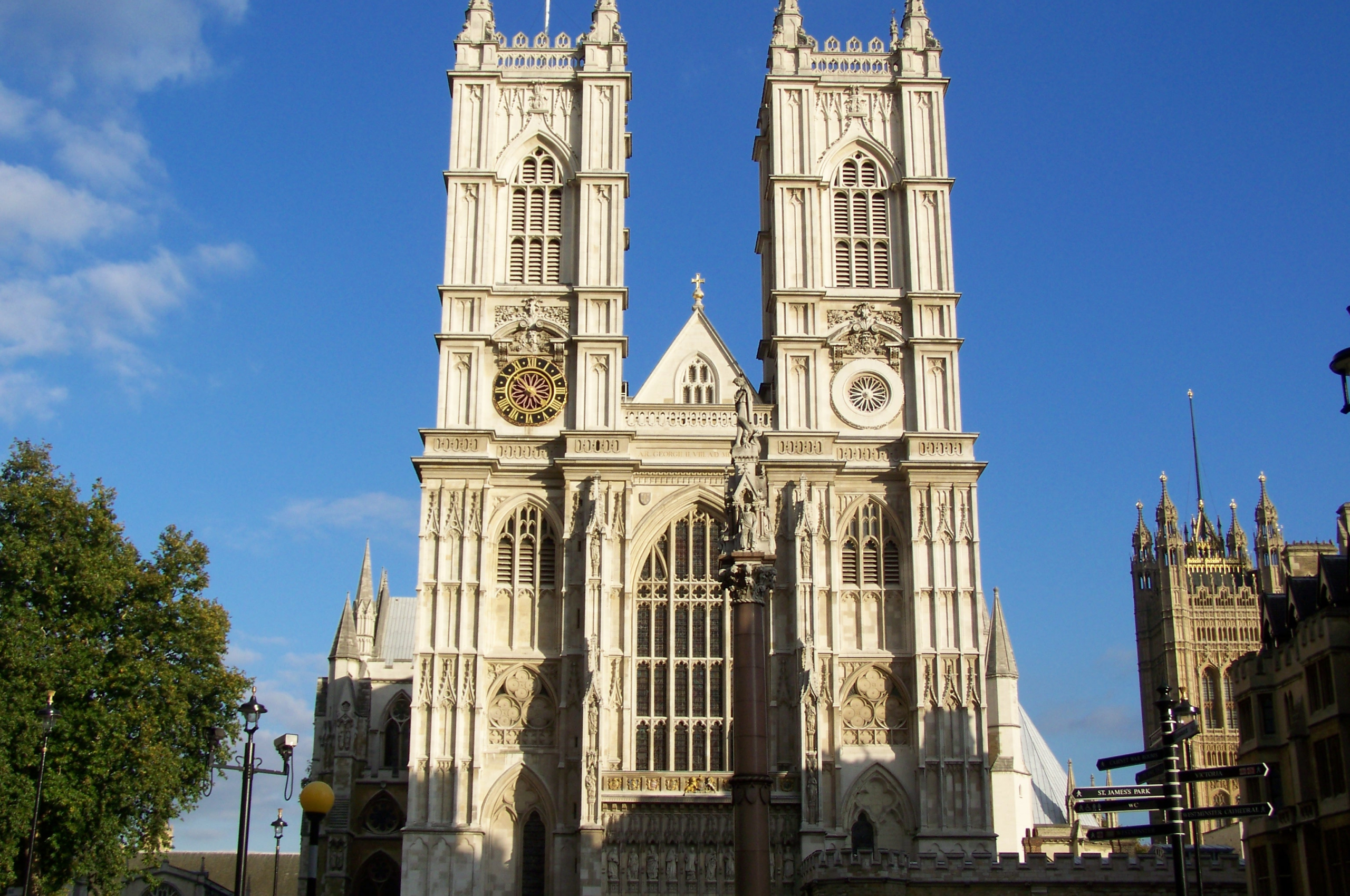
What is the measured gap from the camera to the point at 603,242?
4341 centimetres

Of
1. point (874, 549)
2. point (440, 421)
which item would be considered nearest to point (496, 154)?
point (440, 421)

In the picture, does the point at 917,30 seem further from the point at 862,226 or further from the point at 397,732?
the point at 397,732

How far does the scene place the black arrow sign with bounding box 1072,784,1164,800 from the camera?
720 inches

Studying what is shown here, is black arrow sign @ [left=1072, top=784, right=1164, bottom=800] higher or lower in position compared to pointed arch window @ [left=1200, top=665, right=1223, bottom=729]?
lower

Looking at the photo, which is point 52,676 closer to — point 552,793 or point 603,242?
point 552,793

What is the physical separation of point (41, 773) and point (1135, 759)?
19.8m

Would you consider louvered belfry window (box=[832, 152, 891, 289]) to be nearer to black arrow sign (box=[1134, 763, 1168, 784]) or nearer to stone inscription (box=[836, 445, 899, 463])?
stone inscription (box=[836, 445, 899, 463])

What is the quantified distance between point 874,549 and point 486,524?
414 inches

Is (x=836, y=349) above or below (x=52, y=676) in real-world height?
above

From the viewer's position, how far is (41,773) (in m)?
27.8

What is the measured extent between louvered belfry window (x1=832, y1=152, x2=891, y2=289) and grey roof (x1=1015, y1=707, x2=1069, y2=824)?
35.9 meters

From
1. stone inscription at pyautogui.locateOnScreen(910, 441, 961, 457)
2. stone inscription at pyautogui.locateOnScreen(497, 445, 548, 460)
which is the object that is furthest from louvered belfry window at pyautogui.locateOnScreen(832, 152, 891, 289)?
stone inscription at pyautogui.locateOnScreen(497, 445, 548, 460)

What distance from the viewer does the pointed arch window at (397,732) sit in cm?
4741

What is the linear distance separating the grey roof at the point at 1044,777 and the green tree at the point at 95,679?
47783mm
